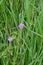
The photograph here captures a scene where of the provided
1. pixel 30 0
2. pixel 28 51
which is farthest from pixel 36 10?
pixel 28 51

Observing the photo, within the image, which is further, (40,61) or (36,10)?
(36,10)

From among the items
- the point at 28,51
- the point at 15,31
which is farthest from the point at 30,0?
the point at 28,51

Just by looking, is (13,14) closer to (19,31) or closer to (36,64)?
(19,31)

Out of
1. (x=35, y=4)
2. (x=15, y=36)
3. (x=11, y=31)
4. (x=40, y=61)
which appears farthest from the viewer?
(x=35, y=4)

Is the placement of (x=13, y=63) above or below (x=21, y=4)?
below

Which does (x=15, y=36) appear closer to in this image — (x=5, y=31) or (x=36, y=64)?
(x=5, y=31)

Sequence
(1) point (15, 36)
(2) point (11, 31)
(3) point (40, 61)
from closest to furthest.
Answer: (3) point (40, 61)
(1) point (15, 36)
(2) point (11, 31)

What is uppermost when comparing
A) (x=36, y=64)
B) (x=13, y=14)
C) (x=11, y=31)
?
(x=13, y=14)
